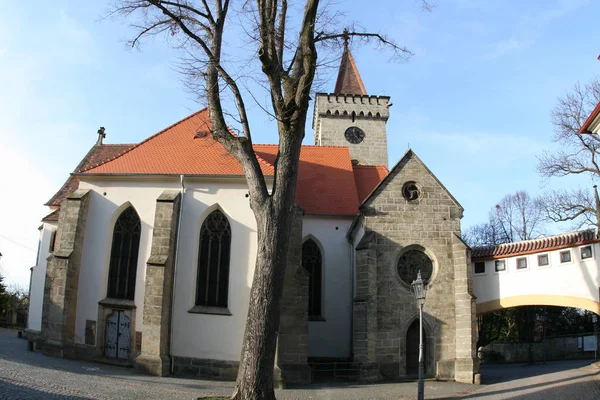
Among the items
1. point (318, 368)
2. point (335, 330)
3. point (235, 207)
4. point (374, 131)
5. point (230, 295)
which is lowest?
point (318, 368)

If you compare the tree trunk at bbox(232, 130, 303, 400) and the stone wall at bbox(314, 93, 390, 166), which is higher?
the stone wall at bbox(314, 93, 390, 166)

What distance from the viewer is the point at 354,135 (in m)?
30.5

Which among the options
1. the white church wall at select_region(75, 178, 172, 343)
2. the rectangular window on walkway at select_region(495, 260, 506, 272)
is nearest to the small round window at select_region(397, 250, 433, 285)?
the rectangular window on walkway at select_region(495, 260, 506, 272)

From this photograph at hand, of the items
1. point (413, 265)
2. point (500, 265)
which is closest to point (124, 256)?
point (413, 265)

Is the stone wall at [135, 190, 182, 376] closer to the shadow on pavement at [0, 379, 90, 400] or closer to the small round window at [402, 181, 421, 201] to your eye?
the shadow on pavement at [0, 379, 90, 400]

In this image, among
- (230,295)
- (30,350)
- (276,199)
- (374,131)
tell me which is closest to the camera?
(276,199)

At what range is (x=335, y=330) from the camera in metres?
18.2

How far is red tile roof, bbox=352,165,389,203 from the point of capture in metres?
21.8

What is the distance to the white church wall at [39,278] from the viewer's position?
22422 mm

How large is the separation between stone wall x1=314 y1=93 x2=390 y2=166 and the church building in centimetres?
1263

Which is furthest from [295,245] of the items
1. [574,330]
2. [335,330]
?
[574,330]

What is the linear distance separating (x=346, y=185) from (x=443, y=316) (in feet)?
23.5

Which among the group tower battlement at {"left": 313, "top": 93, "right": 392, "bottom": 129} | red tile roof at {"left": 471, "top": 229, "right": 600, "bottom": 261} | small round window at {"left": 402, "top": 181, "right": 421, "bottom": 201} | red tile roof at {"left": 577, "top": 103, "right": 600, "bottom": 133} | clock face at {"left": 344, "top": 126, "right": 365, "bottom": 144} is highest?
tower battlement at {"left": 313, "top": 93, "right": 392, "bottom": 129}

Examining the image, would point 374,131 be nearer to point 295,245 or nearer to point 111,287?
point 295,245
